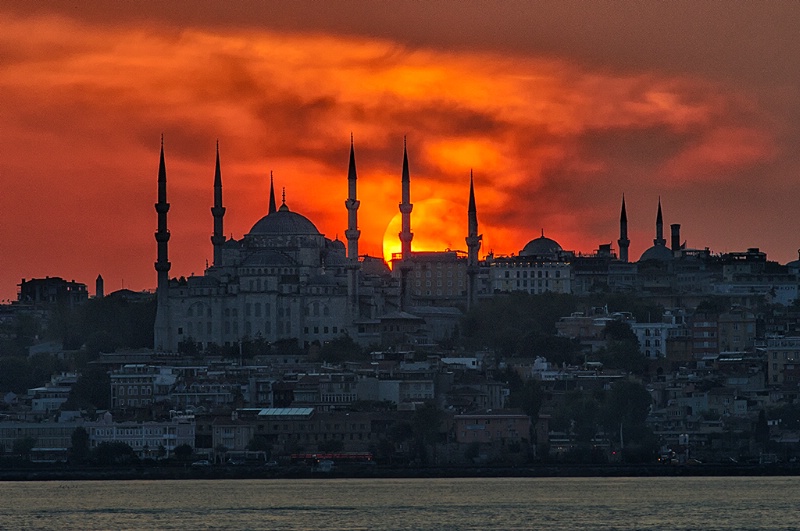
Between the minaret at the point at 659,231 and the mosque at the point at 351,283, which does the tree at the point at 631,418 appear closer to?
the mosque at the point at 351,283

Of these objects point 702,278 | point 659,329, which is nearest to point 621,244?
point 702,278

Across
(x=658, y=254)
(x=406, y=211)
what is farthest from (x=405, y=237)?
(x=658, y=254)

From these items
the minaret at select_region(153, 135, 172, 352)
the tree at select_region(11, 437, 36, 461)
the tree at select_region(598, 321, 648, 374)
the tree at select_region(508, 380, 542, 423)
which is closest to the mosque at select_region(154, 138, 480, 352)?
the minaret at select_region(153, 135, 172, 352)

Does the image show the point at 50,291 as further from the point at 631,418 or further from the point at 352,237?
the point at 631,418

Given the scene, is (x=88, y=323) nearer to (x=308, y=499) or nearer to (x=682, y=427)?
(x=682, y=427)

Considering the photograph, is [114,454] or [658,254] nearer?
[114,454]

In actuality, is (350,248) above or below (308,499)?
above

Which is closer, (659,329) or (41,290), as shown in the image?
(659,329)

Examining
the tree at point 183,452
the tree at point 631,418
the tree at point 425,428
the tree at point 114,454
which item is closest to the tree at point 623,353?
the tree at point 631,418
